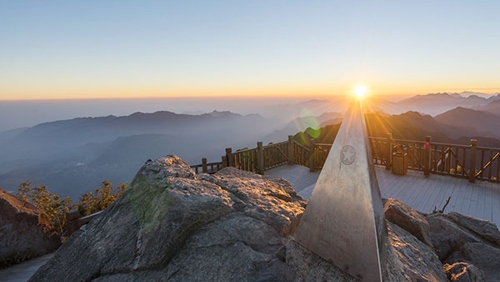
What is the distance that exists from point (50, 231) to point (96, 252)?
14.3 ft

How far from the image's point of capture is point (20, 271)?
5.35 metres

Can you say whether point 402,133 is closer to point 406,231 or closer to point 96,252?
point 406,231

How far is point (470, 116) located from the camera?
80.0m

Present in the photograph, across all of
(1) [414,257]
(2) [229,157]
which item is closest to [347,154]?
(1) [414,257]

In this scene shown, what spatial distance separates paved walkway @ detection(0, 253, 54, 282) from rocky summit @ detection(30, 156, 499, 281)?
2.76m

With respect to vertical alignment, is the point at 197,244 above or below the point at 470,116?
above

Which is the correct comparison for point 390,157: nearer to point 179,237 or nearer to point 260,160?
point 260,160

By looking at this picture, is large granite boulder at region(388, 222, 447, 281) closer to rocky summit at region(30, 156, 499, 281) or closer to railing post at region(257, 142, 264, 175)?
rocky summit at region(30, 156, 499, 281)

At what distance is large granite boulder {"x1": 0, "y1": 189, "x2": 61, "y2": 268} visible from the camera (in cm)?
559

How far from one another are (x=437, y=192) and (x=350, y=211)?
857cm

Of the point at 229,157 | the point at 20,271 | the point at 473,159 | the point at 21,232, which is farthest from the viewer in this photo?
the point at 229,157

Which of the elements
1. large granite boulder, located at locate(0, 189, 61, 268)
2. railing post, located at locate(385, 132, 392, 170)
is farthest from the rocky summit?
railing post, located at locate(385, 132, 392, 170)

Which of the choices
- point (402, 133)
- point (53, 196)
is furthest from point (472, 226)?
point (402, 133)

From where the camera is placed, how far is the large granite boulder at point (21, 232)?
18.3 feet
